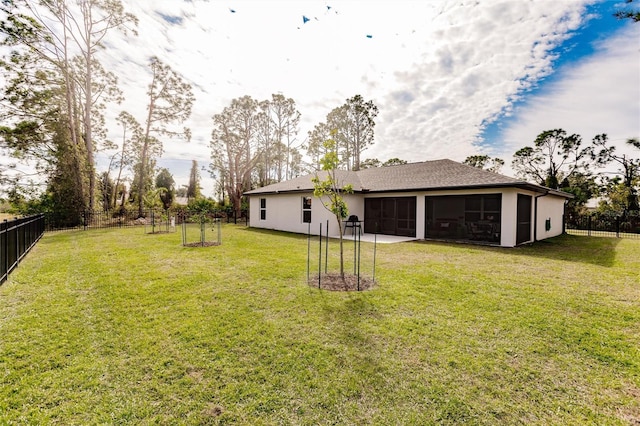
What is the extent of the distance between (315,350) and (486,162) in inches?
1537

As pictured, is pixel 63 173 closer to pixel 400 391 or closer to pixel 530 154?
pixel 400 391

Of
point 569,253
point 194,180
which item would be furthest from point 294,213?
point 194,180

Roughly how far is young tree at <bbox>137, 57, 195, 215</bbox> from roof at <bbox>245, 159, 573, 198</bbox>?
37.8ft

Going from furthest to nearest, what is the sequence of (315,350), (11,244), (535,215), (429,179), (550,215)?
(550,215)
(429,179)
(535,215)
(11,244)
(315,350)

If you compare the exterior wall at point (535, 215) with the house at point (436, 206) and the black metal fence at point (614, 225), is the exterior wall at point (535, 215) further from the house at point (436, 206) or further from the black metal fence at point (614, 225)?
the black metal fence at point (614, 225)

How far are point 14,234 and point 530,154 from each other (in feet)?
122

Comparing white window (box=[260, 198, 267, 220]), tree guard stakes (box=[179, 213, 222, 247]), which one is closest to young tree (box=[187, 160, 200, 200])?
white window (box=[260, 198, 267, 220])

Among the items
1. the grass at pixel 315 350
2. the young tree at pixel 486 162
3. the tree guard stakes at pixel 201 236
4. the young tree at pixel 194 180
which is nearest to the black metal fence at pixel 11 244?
the grass at pixel 315 350

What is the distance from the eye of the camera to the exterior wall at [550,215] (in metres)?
12.3

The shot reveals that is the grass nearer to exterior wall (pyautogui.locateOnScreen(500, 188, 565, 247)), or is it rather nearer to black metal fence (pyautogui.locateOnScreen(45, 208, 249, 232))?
exterior wall (pyautogui.locateOnScreen(500, 188, 565, 247))

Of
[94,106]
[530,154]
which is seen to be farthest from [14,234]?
[530,154]

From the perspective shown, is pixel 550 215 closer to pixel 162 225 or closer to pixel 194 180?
pixel 162 225

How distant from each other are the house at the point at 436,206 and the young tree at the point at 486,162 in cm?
2076

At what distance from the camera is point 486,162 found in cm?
3441
